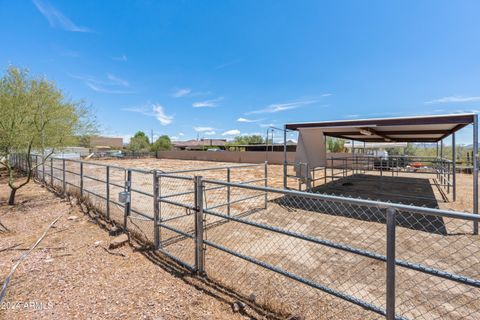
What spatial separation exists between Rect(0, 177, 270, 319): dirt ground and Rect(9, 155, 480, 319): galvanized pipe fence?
1.13ft

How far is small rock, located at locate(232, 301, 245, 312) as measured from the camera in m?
2.42

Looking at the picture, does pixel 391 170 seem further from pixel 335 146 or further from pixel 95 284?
pixel 335 146

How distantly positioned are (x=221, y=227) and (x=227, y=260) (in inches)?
55.0

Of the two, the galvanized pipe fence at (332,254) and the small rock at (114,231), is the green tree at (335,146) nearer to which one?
the galvanized pipe fence at (332,254)

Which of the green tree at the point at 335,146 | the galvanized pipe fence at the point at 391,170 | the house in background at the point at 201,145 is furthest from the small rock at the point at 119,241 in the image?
the house in background at the point at 201,145

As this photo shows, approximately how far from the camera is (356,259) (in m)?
3.59

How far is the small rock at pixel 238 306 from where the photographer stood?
95.4 inches

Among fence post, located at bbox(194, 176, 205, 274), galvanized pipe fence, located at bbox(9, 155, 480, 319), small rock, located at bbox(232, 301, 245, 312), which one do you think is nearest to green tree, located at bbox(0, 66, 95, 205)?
galvanized pipe fence, located at bbox(9, 155, 480, 319)

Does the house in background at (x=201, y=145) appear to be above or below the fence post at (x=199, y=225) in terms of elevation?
above

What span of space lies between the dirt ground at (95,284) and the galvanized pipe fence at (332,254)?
1.13 feet

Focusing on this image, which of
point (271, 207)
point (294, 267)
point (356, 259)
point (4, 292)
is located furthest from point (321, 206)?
point (4, 292)

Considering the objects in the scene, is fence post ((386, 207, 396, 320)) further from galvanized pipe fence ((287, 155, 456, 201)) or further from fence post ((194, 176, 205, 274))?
galvanized pipe fence ((287, 155, 456, 201))

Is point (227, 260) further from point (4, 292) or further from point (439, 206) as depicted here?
point (439, 206)

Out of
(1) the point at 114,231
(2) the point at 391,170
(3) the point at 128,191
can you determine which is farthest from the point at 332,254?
(2) the point at 391,170
